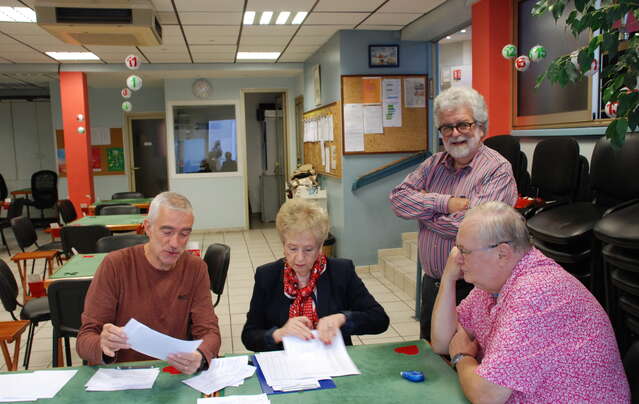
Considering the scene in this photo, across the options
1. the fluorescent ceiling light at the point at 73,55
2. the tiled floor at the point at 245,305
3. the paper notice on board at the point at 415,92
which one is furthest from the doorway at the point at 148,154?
the paper notice on board at the point at 415,92

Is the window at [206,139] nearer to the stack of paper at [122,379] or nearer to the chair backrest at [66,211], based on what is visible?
the chair backrest at [66,211]

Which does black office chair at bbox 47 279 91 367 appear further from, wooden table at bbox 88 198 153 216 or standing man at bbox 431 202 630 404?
wooden table at bbox 88 198 153 216

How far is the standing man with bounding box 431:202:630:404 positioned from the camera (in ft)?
4.57

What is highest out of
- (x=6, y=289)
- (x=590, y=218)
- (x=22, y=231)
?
(x=590, y=218)

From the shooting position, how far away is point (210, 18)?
18.4 ft

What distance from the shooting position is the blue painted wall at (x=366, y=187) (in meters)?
6.43

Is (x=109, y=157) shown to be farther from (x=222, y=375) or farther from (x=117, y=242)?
(x=222, y=375)

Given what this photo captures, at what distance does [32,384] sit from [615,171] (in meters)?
2.67

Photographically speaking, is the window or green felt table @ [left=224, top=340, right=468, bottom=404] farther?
the window

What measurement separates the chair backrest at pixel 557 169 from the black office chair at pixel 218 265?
214 centimetres

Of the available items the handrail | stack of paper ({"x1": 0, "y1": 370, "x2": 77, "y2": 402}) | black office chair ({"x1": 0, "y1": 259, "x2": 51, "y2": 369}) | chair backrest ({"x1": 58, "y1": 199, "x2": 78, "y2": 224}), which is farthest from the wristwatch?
chair backrest ({"x1": 58, "y1": 199, "x2": 78, "y2": 224})

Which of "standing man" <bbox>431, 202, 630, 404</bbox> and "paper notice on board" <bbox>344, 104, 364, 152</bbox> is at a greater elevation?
"paper notice on board" <bbox>344, 104, 364, 152</bbox>

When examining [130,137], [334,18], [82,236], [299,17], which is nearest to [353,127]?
[334,18]

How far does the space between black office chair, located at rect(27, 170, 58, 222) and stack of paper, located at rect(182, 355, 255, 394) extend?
10.5 m
